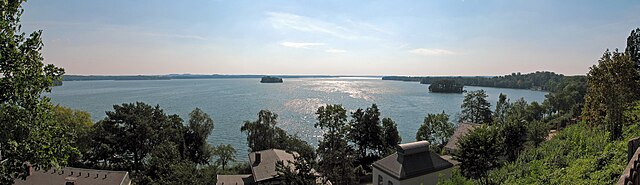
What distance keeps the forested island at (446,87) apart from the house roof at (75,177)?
369ft

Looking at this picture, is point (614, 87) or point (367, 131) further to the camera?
point (367, 131)

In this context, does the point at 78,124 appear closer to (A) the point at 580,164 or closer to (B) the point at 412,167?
(B) the point at 412,167

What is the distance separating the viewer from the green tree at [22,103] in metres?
6.12

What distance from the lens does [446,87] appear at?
388 ft

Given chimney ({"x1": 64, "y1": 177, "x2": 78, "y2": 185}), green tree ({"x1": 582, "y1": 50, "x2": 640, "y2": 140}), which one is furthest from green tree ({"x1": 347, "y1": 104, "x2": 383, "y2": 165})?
chimney ({"x1": 64, "y1": 177, "x2": 78, "y2": 185})

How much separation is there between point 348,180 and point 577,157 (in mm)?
10474

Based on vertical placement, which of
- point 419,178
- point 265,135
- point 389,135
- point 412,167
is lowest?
point 265,135

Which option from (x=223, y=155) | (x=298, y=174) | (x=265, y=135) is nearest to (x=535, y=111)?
(x=265, y=135)

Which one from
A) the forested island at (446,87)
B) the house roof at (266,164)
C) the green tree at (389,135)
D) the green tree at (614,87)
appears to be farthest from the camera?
the forested island at (446,87)

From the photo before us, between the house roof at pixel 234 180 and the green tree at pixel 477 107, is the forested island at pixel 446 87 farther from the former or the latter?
the house roof at pixel 234 180

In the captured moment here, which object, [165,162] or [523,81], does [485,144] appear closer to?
[165,162]

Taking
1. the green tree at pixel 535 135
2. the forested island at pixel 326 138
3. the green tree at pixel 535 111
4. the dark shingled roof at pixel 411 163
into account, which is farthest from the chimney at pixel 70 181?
the green tree at pixel 535 111

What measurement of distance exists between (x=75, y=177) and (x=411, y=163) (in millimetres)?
18953

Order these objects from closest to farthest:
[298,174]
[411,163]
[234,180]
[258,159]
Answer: [298,174] → [411,163] → [258,159] → [234,180]
